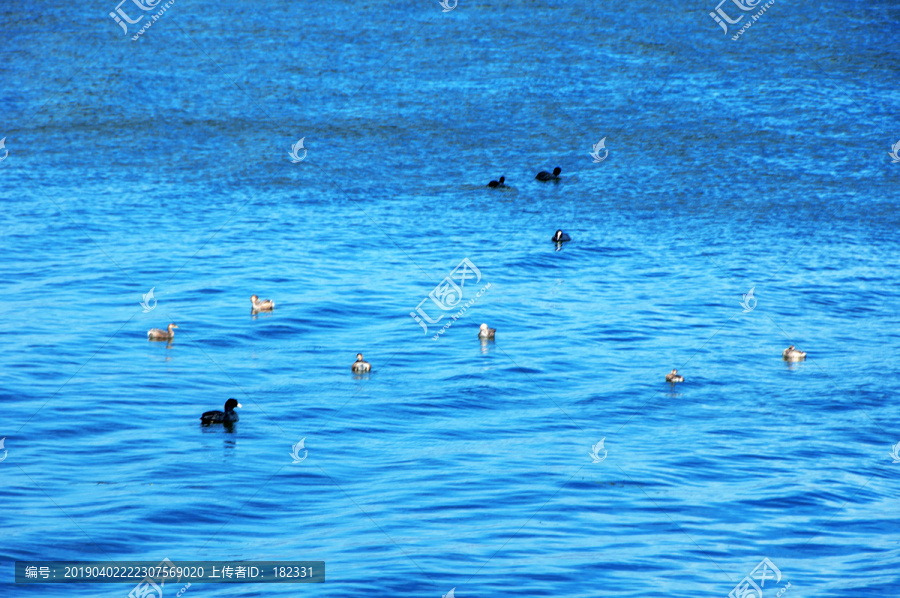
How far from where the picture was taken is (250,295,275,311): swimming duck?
74.3ft

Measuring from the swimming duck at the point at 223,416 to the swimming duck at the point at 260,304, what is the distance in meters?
5.53

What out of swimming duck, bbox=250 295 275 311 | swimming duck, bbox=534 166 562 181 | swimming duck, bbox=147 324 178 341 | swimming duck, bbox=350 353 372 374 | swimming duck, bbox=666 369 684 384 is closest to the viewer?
swimming duck, bbox=666 369 684 384

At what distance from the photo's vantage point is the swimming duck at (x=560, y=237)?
86.2 feet

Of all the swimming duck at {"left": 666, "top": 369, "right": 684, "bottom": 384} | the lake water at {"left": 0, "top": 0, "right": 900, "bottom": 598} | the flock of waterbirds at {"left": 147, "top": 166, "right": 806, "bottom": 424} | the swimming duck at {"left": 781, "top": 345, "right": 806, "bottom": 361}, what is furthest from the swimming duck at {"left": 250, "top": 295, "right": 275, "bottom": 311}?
the swimming duck at {"left": 781, "top": 345, "right": 806, "bottom": 361}

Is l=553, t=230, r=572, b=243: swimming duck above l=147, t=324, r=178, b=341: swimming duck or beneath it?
above

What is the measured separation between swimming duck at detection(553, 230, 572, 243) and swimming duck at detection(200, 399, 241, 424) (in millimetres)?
11638

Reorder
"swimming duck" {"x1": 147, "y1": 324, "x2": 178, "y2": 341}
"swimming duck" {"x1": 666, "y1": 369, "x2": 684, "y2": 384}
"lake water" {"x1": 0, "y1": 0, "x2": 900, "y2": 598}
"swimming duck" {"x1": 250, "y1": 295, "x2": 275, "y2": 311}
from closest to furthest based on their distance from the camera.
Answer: "lake water" {"x1": 0, "y1": 0, "x2": 900, "y2": 598} → "swimming duck" {"x1": 666, "y1": 369, "x2": 684, "y2": 384} → "swimming duck" {"x1": 147, "y1": 324, "x2": 178, "y2": 341} → "swimming duck" {"x1": 250, "y1": 295, "x2": 275, "y2": 311}

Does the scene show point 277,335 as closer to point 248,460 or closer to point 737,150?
point 248,460

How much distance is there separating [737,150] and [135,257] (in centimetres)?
1954

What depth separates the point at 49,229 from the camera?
1066 inches

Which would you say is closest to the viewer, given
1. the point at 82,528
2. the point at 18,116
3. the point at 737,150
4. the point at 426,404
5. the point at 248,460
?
the point at 82,528

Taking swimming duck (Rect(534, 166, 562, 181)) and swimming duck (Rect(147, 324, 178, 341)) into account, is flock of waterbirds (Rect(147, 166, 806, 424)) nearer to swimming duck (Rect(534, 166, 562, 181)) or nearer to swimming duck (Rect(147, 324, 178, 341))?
swimming duck (Rect(147, 324, 178, 341))

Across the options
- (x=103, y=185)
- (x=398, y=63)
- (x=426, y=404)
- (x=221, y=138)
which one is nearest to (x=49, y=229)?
(x=103, y=185)

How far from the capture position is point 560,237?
26406mm
